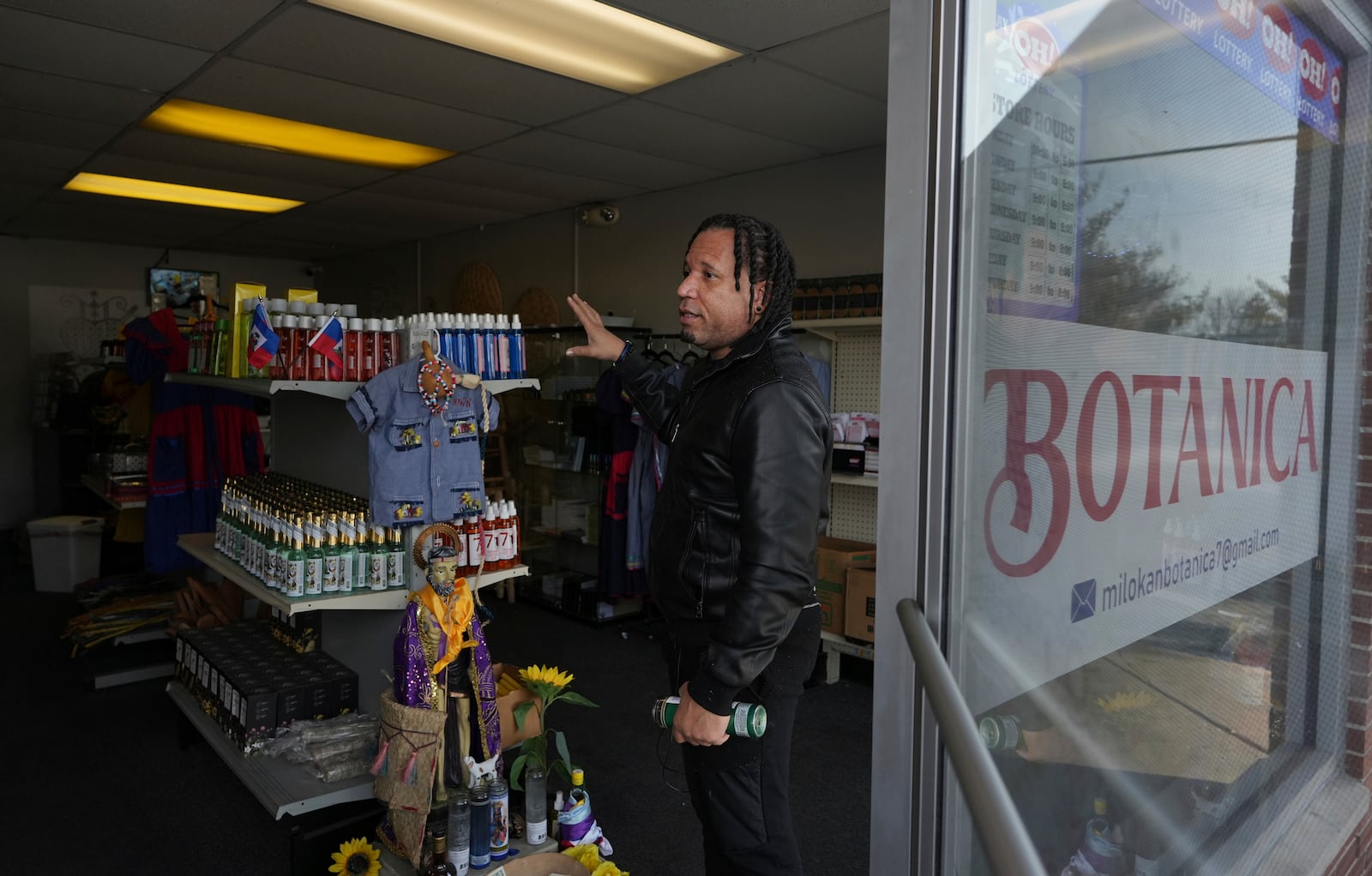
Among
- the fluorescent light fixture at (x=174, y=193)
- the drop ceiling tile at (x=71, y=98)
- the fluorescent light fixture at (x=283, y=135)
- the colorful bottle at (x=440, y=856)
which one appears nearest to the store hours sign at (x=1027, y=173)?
the colorful bottle at (x=440, y=856)

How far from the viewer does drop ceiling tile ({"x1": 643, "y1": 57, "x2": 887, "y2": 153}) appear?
393cm

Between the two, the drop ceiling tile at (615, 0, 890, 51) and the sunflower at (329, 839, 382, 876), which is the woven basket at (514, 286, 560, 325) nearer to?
the drop ceiling tile at (615, 0, 890, 51)

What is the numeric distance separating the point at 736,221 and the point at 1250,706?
54.4 inches

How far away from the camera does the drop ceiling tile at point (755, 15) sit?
3.13m

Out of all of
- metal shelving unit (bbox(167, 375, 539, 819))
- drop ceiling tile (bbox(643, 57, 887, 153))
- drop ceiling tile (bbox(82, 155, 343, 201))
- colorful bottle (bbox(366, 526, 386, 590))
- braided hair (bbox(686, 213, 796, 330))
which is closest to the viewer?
braided hair (bbox(686, 213, 796, 330))

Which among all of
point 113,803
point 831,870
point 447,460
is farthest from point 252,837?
point 831,870

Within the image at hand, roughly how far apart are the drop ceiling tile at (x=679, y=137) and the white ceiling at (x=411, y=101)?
0.02 metres

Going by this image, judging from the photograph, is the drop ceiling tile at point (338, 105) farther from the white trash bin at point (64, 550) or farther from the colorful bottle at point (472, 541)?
the white trash bin at point (64, 550)

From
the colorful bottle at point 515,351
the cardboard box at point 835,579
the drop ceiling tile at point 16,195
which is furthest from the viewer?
the drop ceiling tile at point 16,195

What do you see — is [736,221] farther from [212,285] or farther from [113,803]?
[212,285]

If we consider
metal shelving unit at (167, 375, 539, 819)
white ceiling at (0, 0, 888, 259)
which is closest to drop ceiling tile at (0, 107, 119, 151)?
white ceiling at (0, 0, 888, 259)

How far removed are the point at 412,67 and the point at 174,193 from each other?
4.11m

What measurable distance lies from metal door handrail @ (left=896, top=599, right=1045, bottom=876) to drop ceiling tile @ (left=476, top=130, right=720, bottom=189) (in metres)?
4.59

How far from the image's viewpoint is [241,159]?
567 centimetres
